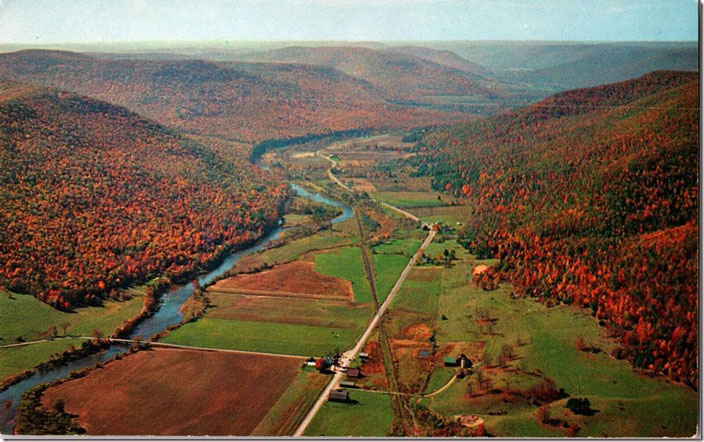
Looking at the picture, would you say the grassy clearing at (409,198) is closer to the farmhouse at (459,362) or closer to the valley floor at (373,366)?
the valley floor at (373,366)

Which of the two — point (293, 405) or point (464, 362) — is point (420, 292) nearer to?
point (464, 362)

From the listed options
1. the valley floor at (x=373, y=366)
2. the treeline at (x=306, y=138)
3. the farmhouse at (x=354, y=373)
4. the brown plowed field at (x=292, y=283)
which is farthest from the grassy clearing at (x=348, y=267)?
the treeline at (x=306, y=138)

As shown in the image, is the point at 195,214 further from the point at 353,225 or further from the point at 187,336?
the point at 187,336

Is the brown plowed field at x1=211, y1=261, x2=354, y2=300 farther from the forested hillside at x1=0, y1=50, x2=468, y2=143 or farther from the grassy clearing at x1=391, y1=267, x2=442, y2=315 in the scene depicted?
the forested hillside at x1=0, y1=50, x2=468, y2=143

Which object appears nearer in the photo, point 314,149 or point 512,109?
point 512,109

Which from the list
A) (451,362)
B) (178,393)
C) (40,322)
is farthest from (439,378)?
(40,322)

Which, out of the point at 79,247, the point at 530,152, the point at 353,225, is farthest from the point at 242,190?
the point at 530,152
